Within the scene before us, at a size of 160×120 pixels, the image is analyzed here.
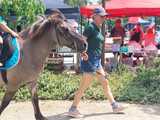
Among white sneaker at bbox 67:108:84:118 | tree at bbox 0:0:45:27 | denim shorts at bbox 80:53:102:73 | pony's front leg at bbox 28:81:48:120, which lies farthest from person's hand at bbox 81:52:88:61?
tree at bbox 0:0:45:27

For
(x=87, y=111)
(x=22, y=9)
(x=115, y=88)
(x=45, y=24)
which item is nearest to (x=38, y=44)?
(x=45, y=24)

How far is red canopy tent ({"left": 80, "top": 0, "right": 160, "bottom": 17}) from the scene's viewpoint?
46.1 ft

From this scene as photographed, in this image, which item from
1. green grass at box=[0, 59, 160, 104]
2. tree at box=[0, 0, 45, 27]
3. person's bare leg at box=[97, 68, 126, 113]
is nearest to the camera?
person's bare leg at box=[97, 68, 126, 113]

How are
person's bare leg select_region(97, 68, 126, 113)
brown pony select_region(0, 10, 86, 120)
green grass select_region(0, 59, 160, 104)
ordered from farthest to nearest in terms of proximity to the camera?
green grass select_region(0, 59, 160, 104)
person's bare leg select_region(97, 68, 126, 113)
brown pony select_region(0, 10, 86, 120)

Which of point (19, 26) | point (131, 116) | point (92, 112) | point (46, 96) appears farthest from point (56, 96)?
point (19, 26)

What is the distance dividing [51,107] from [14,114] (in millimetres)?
827

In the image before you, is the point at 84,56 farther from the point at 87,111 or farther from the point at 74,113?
the point at 87,111

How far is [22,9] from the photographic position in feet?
39.9

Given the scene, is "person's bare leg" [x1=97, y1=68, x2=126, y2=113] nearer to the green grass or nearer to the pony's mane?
the green grass

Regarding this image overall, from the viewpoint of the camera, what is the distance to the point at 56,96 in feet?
30.7

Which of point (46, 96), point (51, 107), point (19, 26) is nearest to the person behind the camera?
point (51, 107)

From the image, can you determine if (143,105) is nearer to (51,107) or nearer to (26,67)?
(51,107)

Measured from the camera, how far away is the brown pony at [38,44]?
21.7 feet

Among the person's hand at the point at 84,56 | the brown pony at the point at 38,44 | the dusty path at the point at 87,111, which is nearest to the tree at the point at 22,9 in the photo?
the dusty path at the point at 87,111
